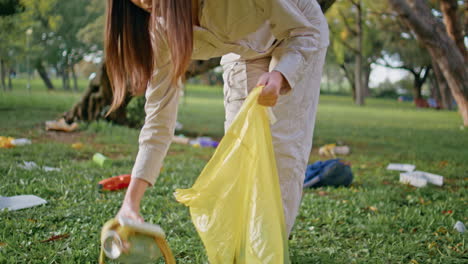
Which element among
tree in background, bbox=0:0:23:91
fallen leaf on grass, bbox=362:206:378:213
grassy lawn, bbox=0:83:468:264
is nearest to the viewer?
grassy lawn, bbox=0:83:468:264

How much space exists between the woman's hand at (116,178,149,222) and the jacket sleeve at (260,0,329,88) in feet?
2.25

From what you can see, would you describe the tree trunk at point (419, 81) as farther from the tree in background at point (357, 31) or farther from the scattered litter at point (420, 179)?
the scattered litter at point (420, 179)

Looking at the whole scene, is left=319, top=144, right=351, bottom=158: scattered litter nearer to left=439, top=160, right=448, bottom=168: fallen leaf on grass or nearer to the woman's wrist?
left=439, top=160, right=448, bottom=168: fallen leaf on grass

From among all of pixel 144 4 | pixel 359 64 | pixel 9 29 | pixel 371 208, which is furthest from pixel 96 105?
pixel 359 64

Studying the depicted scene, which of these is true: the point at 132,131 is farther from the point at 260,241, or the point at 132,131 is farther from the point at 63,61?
the point at 63,61

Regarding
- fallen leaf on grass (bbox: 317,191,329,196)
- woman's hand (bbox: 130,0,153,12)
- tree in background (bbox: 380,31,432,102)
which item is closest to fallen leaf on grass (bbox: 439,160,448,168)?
fallen leaf on grass (bbox: 317,191,329,196)

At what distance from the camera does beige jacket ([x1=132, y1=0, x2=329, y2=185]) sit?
169 cm

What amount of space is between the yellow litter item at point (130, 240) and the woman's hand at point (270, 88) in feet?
2.00

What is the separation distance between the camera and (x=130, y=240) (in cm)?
133

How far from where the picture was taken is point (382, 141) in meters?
7.83

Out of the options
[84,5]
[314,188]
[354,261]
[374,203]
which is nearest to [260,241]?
[354,261]

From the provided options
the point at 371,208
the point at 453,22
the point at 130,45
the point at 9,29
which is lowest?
the point at 371,208

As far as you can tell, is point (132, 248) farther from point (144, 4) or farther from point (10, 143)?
point (10, 143)

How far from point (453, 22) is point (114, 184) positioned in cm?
726
